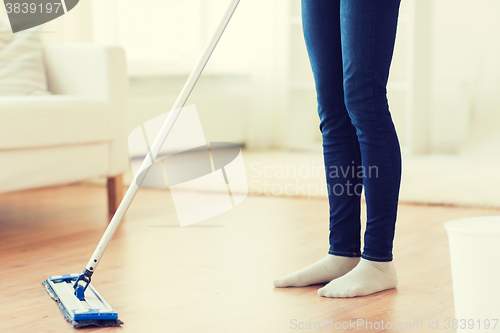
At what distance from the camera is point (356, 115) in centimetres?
124

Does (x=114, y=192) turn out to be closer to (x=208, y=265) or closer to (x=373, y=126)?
(x=208, y=265)

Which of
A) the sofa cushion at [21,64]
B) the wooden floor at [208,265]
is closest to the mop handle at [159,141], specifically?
the wooden floor at [208,265]

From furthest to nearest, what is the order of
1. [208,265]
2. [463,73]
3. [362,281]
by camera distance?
[463,73]
[208,265]
[362,281]

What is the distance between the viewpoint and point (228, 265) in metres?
1.56

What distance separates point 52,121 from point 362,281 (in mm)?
1160

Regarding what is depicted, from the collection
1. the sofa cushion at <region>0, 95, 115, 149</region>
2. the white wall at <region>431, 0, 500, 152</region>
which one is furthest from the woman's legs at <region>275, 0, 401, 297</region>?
the white wall at <region>431, 0, 500, 152</region>

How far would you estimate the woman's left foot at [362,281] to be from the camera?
1.27m

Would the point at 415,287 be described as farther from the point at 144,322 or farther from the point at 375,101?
the point at 144,322

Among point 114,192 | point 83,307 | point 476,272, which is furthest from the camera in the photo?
point 114,192

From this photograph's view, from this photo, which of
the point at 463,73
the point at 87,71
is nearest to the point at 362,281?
the point at 87,71

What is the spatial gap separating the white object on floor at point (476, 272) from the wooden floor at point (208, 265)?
14 cm

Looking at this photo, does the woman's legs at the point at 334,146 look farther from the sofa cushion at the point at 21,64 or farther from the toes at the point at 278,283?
the sofa cushion at the point at 21,64

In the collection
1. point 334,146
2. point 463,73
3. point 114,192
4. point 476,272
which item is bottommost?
point 114,192

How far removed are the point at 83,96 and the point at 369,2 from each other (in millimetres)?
1330
